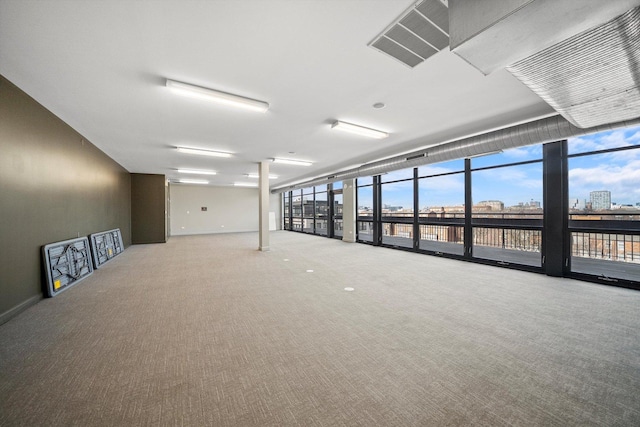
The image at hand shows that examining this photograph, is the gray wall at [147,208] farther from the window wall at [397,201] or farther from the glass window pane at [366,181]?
the window wall at [397,201]

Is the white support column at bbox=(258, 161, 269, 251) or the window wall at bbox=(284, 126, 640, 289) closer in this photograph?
the window wall at bbox=(284, 126, 640, 289)

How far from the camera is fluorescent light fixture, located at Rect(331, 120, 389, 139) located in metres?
4.07

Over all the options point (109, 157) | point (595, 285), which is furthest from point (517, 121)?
point (109, 157)

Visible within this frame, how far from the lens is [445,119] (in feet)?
13.2

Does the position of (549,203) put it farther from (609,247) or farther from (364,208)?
(364,208)

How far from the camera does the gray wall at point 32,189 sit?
112 inches

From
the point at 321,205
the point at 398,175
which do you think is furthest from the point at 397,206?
the point at 321,205

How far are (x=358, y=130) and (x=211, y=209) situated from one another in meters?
11.4

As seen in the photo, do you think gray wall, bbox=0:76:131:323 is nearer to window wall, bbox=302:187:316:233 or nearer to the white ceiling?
the white ceiling

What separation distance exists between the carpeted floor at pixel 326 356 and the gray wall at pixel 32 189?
1.57ft

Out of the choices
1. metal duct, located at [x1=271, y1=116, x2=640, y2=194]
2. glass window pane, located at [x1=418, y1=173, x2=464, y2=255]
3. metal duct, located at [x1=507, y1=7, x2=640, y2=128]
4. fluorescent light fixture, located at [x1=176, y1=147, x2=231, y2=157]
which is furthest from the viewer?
glass window pane, located at [x1=418, y1=173, x2=464, y2=255]

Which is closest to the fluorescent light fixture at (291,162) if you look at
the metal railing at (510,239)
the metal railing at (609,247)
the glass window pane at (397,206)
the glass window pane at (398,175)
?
the glass window pane at (398,175)

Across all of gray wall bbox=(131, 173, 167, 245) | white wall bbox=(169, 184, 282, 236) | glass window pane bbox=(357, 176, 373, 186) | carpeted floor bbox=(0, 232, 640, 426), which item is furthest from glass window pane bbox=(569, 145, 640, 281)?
white wall bbox=(169, 184, 282, 236)

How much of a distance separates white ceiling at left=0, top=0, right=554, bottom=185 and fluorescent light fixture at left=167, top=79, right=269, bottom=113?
0.08 meters
